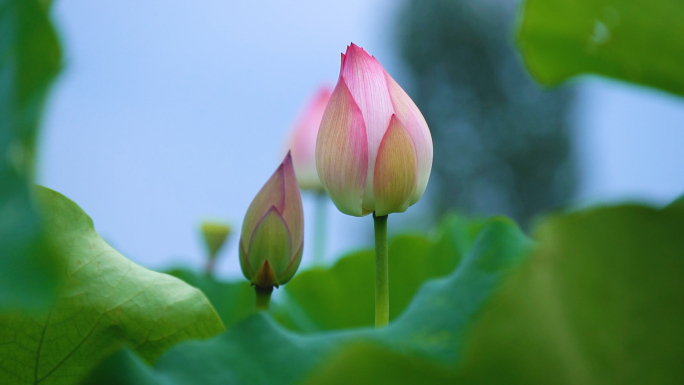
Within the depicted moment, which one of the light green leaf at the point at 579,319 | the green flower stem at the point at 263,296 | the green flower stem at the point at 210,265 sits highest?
the light green leaf at the point at 579,319

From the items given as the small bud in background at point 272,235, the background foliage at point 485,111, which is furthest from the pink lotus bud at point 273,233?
the background foliage at point 485,111

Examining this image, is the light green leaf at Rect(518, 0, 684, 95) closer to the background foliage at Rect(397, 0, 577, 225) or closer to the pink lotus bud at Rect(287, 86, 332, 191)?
the pink lotus bud at Rect(287, 86, 332, 191)

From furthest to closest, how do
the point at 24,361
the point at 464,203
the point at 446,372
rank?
the point at 464,203
the point at 24,361
the point at 446,372

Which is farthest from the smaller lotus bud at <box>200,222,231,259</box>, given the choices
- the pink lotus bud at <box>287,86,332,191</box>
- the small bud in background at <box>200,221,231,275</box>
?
the pink lotus bud at <box>287,86,332,191</box>

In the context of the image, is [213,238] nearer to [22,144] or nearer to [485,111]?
[22,144]

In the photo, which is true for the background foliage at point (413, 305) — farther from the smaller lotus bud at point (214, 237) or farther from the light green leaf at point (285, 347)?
the smaller lotus bud at point (214, 237)

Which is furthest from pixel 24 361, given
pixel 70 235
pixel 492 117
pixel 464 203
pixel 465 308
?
pixel 492 117

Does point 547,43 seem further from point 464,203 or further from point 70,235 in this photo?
point 464,203
